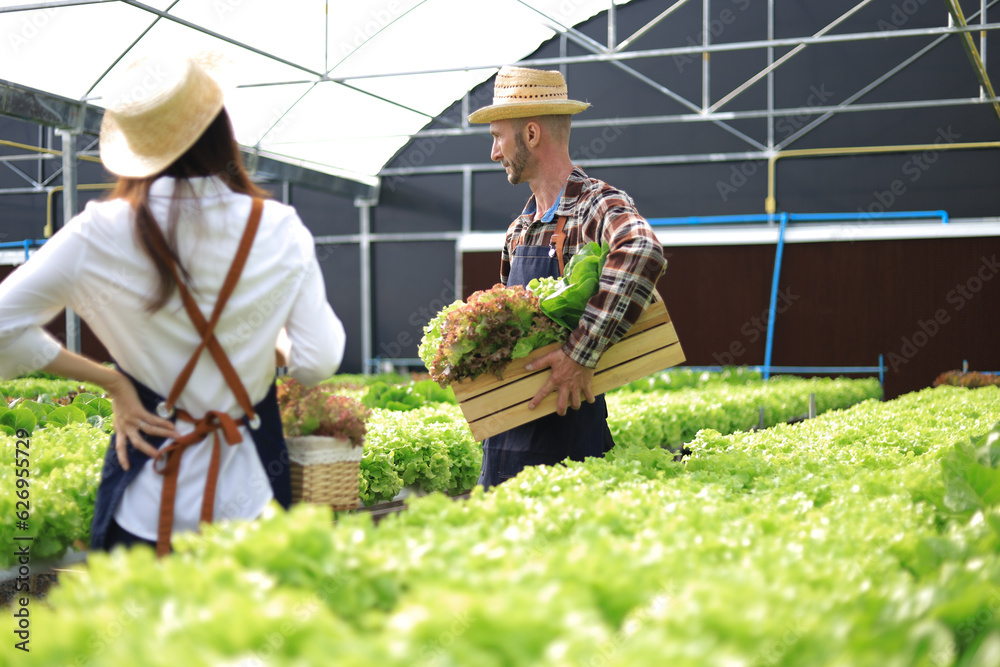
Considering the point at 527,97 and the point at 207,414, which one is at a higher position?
the point at 527,97

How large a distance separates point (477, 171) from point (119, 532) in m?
12.9

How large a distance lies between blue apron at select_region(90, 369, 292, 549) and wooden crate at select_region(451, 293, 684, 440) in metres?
0.94

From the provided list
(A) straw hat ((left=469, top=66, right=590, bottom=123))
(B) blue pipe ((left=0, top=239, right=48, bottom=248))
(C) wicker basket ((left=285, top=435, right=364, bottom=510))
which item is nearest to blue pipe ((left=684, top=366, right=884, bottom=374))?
(A) straw hat ((left=469, top=66, right=590, bottom=123))

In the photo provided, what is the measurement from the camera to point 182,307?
65.6 inches

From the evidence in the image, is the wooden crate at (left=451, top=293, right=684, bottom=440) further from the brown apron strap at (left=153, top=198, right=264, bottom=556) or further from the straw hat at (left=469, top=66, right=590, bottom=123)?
the brown apron strap at (left=153, top=198, right=264, bottom=556)

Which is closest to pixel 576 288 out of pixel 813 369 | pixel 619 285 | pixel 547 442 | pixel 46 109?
pixel 619 285

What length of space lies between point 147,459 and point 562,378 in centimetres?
134

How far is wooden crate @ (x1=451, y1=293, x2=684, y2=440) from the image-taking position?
108 inches

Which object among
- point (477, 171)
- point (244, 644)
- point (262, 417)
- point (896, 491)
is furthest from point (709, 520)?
point (477, 171)

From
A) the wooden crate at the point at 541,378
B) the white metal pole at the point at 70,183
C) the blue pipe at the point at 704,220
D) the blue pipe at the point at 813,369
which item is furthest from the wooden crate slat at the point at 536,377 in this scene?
the blue pipe at the point at 704,220

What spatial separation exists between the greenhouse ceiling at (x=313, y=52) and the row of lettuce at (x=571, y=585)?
583 cm

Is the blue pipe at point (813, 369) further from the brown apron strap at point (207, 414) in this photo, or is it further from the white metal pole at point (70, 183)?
the brown apron strap at point (207, 414)

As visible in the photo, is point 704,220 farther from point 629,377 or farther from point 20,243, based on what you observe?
point 20,243

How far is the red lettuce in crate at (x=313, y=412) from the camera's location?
1.95m
